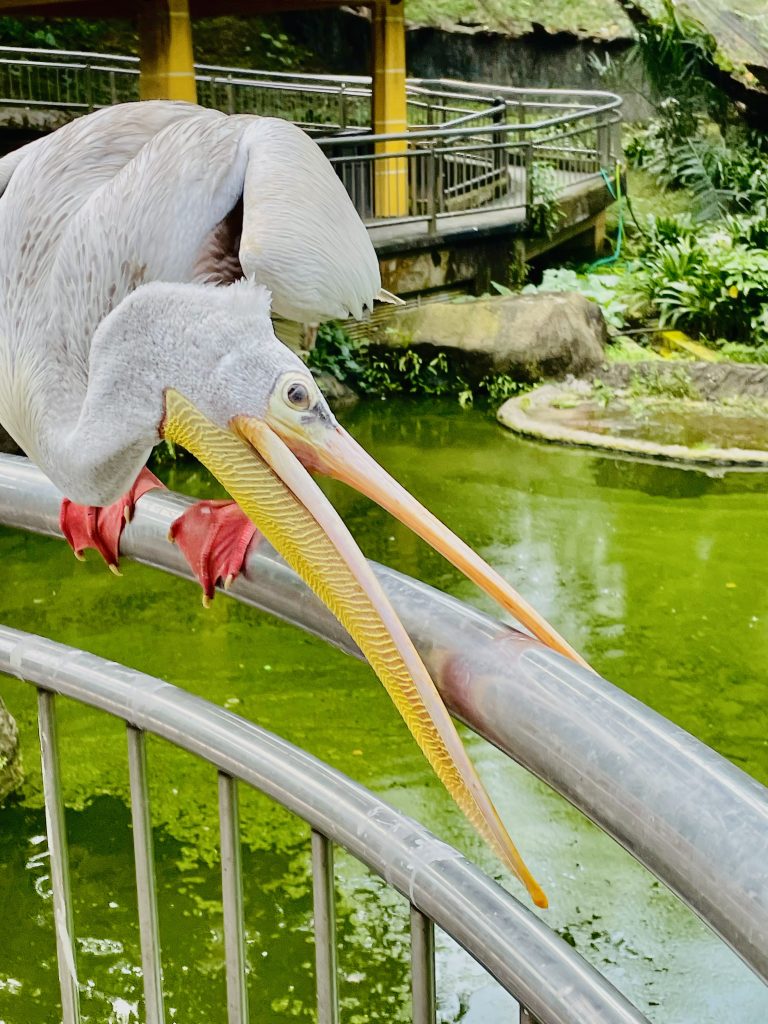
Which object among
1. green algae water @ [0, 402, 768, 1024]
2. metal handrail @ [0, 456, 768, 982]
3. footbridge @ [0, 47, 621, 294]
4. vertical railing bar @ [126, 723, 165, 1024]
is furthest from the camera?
footbridge @ [0, 47, 621, 294]

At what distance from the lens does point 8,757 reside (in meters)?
3.21

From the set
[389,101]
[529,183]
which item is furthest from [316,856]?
[389,101]

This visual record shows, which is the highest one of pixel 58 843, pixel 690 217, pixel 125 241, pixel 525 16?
pixel 525 16

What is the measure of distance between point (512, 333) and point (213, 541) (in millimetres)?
6542

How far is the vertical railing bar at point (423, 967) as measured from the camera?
2.40 feet

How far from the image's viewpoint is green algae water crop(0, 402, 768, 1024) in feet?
8.58

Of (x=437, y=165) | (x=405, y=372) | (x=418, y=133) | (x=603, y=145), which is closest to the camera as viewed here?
(x=405, y=372)

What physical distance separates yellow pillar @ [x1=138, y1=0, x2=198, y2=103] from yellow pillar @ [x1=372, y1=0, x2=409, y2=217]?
194 cm

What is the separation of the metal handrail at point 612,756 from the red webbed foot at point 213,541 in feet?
0.40

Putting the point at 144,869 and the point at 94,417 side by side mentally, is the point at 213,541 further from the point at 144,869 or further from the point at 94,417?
the point at 144,869

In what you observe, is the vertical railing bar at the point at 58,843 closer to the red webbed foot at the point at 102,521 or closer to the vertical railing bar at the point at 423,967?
the red webbed foot at the point at 102,521

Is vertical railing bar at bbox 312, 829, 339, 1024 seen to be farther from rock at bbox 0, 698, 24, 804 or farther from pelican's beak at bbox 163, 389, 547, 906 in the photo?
rock at bbox 0, 698, 24, 804

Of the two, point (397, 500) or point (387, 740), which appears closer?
point (397, 500)

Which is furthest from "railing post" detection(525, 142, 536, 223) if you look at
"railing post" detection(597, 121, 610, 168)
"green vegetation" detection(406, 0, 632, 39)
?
"green vegetation" detection(406, 0, 632, 39)
